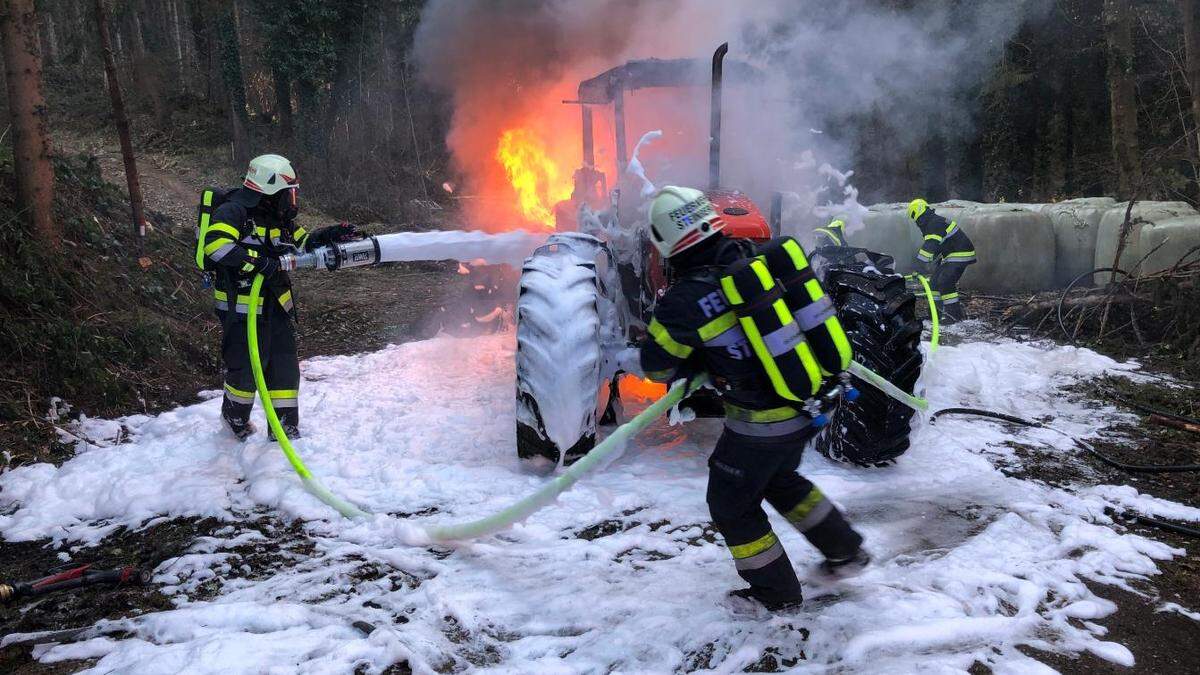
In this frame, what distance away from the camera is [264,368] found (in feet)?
17.4

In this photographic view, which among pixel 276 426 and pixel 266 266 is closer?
pixel 276 426

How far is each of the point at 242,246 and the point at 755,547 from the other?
4.01m

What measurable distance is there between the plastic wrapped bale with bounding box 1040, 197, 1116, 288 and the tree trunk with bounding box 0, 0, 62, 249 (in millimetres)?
12551

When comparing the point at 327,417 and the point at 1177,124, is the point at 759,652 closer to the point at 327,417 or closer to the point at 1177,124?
the point at 327,417

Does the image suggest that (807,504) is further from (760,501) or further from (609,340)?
(609,340)

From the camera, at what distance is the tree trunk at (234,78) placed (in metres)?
20.3

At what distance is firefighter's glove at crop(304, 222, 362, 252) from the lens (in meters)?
5.44

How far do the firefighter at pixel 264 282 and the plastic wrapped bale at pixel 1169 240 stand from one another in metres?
9.55

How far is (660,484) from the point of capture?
4.47 meters

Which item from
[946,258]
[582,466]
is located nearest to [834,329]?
[582,466]

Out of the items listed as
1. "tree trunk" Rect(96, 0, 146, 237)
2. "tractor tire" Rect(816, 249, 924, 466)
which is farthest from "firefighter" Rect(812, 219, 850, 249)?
"tree trunk" Rect(96, 0, 146, 237)

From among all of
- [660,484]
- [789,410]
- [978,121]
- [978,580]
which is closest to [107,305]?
[660,484]

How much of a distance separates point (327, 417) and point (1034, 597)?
480 centimetres

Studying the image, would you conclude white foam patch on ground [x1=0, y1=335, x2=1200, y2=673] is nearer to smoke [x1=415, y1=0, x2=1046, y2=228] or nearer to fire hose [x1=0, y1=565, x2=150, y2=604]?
fire hose [x1=0, y1=565, x2=150, y2=604]
